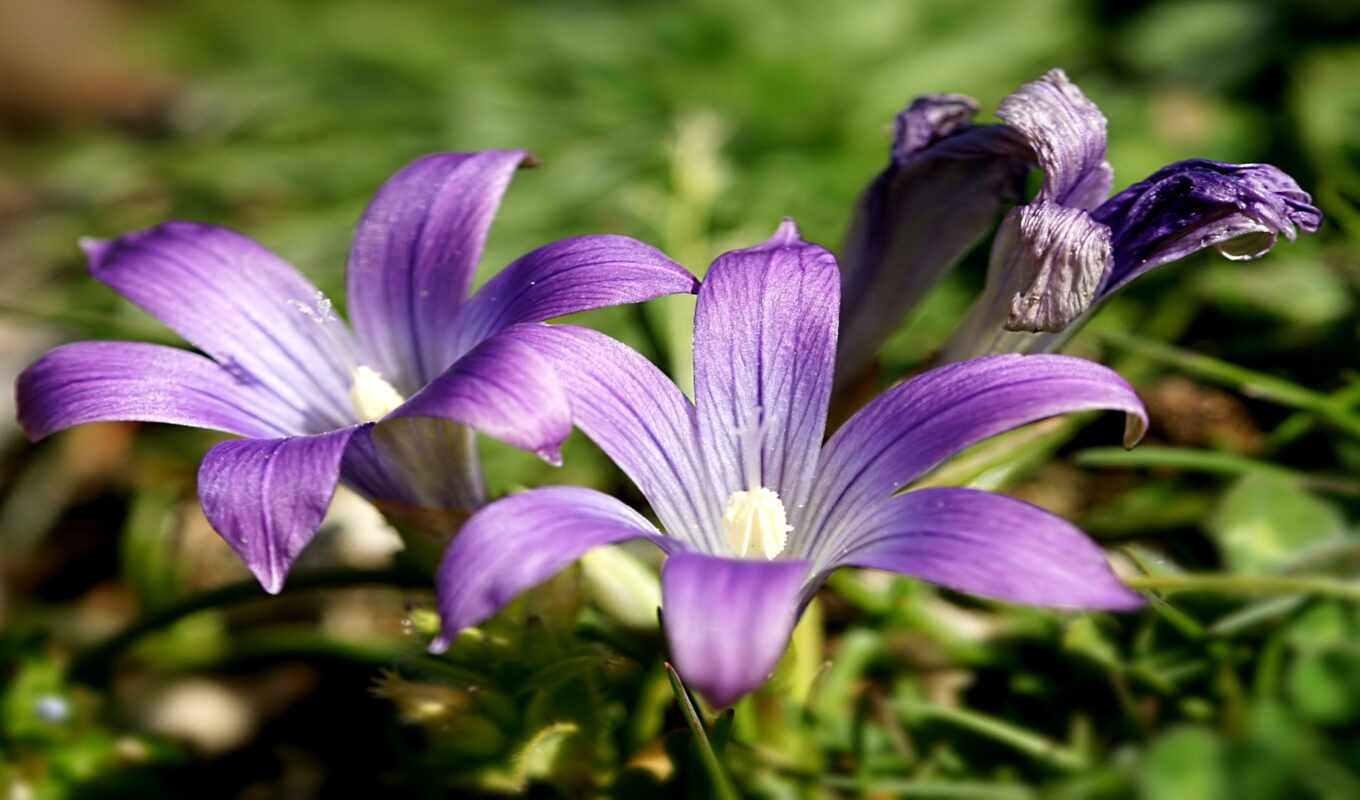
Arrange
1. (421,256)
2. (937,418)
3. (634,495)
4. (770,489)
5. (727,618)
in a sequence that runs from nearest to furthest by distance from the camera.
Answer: (727,618) < (937,418) < (770,489) < (421,256) < (634,495)

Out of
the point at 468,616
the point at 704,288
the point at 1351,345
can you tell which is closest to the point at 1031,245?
the point at 704,288

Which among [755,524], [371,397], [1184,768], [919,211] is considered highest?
[919,211]

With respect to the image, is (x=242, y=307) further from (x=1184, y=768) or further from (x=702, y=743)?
(x=1184, y=768)

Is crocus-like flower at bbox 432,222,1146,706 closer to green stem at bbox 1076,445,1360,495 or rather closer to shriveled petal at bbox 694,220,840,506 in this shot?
shriveled petal at bbox 694,220,840,506

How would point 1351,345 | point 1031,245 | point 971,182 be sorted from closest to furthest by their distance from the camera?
point 1031,245
point 971,182
point 1351,345

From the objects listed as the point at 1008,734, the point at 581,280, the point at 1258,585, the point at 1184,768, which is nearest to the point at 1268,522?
the point at 1258,585

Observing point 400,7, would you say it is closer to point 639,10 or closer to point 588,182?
point 639,10

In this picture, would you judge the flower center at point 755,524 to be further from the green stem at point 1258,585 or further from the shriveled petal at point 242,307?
the shriveled petal at point 242,307
